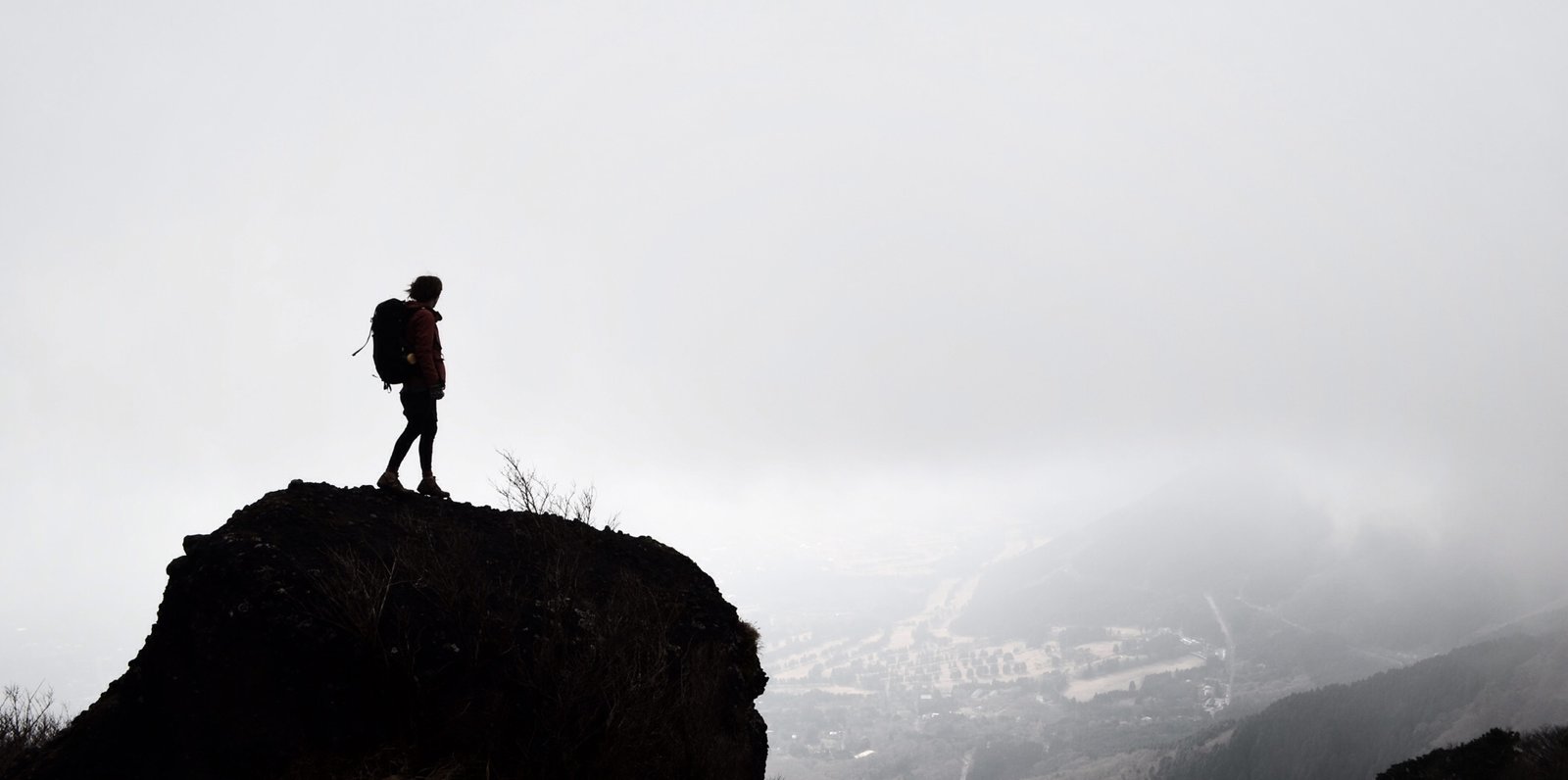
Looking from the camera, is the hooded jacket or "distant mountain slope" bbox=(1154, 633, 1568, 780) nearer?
the hooded jacket

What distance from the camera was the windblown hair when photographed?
37.7 ft

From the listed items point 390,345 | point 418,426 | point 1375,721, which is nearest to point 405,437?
point 418,426

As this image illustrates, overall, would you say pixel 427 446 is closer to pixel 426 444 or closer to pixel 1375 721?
pixel 426 444

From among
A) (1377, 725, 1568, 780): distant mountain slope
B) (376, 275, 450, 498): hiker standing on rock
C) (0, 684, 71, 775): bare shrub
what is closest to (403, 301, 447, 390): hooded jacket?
(376, 275, 450, 498): hiker standing on rock

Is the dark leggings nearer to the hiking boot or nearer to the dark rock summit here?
the hiking boot

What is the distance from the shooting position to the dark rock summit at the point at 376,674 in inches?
313

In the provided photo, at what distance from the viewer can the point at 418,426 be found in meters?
11.6

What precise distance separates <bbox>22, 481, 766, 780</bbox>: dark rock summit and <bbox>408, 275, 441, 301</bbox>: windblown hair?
10.3ft

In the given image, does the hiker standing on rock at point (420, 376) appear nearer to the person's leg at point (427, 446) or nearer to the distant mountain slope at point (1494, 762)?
the person's leg at point (427, 446)

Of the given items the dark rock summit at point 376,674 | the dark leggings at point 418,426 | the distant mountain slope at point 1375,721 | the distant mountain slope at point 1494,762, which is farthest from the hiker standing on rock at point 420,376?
the distant mountain slope at point 1375,721

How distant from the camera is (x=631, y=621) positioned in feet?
34.6

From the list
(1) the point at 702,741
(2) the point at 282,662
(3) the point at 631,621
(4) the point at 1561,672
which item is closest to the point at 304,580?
(2) the point at 282,662

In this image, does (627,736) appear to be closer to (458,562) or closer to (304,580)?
(458,562)

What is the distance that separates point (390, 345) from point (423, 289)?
1019 millimetres
